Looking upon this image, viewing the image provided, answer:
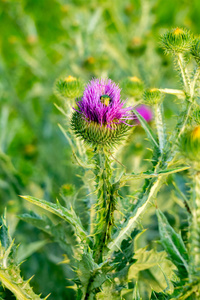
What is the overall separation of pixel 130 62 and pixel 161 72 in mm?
496

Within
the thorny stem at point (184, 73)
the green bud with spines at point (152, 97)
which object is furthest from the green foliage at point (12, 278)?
the thorny stem at point (184, 73)

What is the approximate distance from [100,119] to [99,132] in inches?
2.4

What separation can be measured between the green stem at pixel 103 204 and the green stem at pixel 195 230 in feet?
1.20

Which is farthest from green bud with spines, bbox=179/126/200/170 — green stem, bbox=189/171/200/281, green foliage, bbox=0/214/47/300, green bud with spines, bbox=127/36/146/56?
green bud with spines, bbox=127/36/146/56

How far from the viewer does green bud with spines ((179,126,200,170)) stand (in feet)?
3.26

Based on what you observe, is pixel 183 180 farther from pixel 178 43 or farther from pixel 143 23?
pixel 143 23

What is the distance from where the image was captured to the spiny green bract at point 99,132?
131cm

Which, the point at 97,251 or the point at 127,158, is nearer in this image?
the point at 97,251

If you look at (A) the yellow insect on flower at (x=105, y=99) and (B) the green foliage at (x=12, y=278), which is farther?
(A) the yellow insect on flower at (x=105, y=99)

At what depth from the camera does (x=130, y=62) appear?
13.9 feet

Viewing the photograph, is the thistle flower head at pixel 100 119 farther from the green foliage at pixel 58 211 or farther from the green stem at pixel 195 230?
the green stem at pixel 195 230

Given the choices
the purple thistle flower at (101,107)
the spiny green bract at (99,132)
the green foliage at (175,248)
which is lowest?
A: the green foliage at (175,248)

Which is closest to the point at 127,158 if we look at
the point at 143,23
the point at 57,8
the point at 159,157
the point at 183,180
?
the point at 183,180

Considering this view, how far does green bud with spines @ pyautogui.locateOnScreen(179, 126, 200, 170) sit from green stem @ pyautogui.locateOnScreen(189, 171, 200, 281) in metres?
0.05
